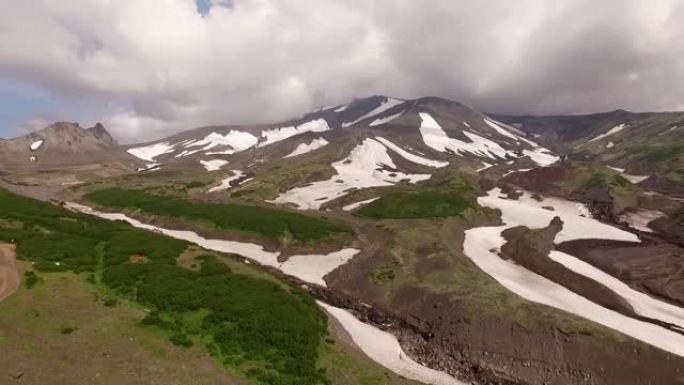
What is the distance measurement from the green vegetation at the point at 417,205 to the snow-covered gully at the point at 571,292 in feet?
40.7

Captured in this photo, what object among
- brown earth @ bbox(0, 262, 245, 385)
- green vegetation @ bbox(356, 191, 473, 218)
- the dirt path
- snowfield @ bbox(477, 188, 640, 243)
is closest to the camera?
brown earth @ bbox(0, 262, 245, 385)

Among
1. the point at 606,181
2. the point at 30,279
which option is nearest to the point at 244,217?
the point at 30,279

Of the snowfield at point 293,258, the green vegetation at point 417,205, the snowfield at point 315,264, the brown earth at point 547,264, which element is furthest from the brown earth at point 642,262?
the snowfield at point 293,258

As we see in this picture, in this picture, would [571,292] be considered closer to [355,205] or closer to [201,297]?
[201,297]

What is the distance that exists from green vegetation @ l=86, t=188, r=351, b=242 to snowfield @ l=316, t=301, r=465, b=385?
3357 centimetres

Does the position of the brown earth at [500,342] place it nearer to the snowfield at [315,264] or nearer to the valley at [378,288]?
the valley at [378,288]

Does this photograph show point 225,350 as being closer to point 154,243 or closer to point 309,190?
point 154,243

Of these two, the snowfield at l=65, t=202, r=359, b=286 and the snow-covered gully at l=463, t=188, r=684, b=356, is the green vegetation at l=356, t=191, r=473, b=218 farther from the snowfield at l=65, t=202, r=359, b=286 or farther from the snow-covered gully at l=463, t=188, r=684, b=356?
the snowfield at l=65, t=202, r=359, b=286

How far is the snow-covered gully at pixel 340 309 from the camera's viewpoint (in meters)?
45.0

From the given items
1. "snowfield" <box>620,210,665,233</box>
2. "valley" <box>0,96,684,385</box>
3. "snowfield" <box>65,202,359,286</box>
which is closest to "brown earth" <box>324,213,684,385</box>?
"valley" <box>0,96,684,385</box>

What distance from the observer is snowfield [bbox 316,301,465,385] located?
44.0 m

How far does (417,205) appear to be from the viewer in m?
124

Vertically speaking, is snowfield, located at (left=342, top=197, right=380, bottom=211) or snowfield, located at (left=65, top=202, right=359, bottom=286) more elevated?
snowfield, located at (left=342, top=197, right=380, bottom=211)

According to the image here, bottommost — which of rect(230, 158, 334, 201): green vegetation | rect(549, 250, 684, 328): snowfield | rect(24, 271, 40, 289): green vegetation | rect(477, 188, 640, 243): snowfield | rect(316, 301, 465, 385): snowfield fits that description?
rect(316, 301, 465, 385): snowfield
